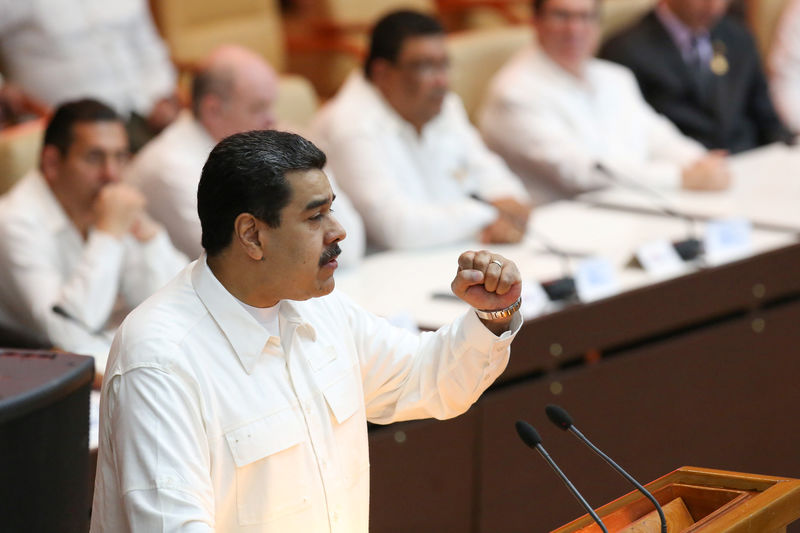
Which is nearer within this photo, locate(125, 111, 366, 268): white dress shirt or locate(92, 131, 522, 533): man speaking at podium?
locate(92, 131, 522, 533): man speaking at podium

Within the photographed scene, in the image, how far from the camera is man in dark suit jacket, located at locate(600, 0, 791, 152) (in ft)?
15.7

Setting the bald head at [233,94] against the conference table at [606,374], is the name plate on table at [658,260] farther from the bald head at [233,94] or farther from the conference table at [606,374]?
the bald head at [233,94]

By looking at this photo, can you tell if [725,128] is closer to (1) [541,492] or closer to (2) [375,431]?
(1) [541,492]

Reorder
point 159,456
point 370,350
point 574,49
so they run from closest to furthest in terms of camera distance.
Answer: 1. point 159,456
2. point 370,350
3. point 574,49

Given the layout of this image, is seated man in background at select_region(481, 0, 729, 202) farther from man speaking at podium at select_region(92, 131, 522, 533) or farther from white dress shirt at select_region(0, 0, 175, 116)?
man speaking at podium at select_region(92, 131, 522, 533)

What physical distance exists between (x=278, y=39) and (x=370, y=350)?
3827 millimetres

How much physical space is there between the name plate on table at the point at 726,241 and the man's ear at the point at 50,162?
1665 mm

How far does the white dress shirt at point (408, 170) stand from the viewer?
3.51 metres

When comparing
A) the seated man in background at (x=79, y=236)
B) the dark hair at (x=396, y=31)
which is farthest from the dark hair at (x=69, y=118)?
the dark hair at (x=396, y=31)

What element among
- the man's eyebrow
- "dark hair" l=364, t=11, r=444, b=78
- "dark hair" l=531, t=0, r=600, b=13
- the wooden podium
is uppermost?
the man's eyebrow

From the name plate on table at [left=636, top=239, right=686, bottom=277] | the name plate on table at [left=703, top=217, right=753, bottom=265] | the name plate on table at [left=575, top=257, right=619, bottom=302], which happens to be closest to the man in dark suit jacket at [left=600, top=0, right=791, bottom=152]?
the name plate on table at [left=703, top=217, right=753, bottom=265]

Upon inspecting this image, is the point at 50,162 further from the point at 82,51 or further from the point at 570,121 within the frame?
the point at 570,121

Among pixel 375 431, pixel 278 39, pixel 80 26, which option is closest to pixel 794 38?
pixel 278 39

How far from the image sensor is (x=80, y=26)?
447 centimetres
